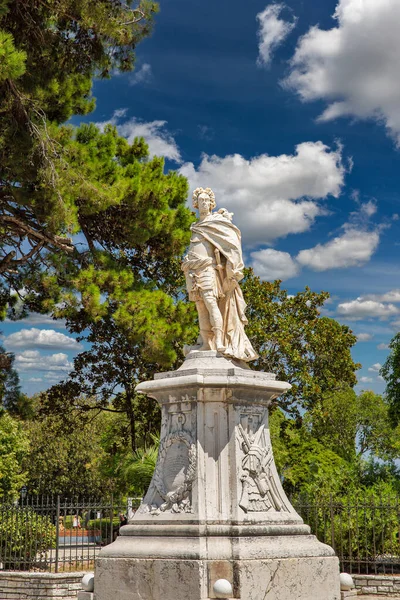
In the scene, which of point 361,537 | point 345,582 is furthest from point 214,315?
point 361,537

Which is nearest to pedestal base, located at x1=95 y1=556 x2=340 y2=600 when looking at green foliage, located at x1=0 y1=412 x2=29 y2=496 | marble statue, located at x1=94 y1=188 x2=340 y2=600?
marble statue, located at x1=94 y1=188 x2=340 y2=600

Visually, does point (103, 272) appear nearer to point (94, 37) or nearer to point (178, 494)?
point (94, 37)

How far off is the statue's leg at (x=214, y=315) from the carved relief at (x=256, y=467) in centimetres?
86

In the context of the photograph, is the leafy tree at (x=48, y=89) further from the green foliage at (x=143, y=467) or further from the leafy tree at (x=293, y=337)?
the leafy tree at (x=293, y=337)

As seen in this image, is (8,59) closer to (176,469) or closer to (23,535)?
(176,469)

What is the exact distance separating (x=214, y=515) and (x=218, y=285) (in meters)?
2.41

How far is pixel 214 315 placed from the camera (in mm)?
7879

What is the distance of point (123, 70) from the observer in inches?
536

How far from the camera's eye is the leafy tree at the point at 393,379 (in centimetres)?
2502

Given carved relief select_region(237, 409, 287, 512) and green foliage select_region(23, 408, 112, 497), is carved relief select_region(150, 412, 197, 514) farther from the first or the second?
green foliage select_region(23, 408, 112, 497)

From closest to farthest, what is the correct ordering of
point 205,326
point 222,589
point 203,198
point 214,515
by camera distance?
point 222,589 → point 214,515 → point 205,326 → point 203,198

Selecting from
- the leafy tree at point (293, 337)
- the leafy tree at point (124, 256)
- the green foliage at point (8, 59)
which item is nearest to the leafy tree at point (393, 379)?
the leafy tree at point (293, 337)

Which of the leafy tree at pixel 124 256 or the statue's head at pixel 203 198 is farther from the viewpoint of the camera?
the leafy tree at pixel 124 256

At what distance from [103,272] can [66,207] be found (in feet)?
7.61
